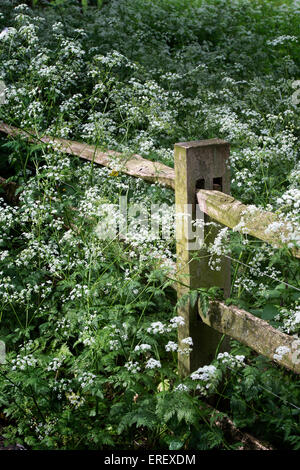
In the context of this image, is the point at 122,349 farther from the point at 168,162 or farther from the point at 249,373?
the point at 168,162

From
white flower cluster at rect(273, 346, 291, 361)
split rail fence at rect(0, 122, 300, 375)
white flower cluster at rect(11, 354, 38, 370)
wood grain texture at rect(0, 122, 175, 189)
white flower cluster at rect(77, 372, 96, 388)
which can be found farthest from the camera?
wood grain texture at rect(0, 122, 175, 189)

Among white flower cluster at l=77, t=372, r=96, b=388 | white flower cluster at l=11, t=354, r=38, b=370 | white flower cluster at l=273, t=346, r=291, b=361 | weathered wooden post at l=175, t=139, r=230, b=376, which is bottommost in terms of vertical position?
white flower cluster at l=77, t=372, r=96, b=388

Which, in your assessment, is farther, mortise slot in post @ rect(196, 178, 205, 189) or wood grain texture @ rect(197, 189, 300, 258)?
mortise slot in post @ rect(196, 178, 205, 189)

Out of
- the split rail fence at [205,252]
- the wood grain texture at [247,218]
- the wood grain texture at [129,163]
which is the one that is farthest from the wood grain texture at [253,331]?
the wood grain texture at [129,163]

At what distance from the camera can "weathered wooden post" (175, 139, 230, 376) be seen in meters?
3.20

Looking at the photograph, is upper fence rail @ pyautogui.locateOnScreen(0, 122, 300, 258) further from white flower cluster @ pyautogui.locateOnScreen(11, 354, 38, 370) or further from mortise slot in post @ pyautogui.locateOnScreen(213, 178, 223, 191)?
white flower cluster @ pyautogui.locateOnScreen(11, 354, 38, 370)

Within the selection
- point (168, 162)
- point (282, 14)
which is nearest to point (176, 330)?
point (168, 162)

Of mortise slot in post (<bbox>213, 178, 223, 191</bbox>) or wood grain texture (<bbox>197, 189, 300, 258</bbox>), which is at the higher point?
mortise slot in post (<bbox>213, 178, 223, 191</bbox>)

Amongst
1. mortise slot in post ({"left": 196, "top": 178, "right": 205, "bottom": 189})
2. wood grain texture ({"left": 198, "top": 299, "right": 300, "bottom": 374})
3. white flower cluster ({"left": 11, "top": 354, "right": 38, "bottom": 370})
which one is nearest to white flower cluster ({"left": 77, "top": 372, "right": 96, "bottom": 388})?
white flower cluster ({"left": 11, "top": 354, "right": 38, "bottom": 370})

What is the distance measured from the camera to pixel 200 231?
3291mm

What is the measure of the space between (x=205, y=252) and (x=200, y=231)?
0.14 meters

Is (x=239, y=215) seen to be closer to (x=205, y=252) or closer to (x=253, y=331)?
(x=205, y=252)
